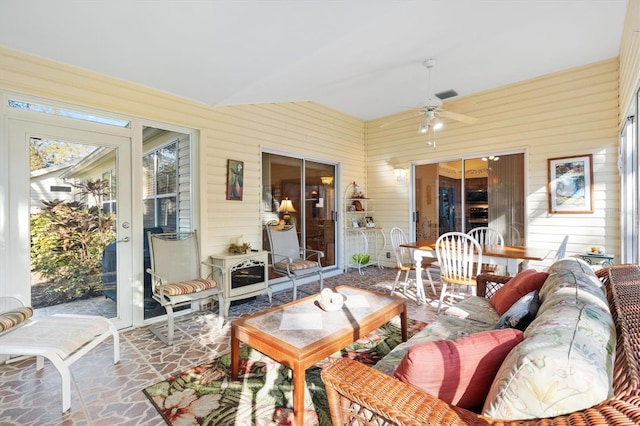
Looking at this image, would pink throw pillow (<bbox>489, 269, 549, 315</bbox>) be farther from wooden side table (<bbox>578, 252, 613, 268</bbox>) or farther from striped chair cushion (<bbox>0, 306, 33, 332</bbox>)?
striped chair cushion (<bbox>0, 306, 33, 332</bbox>)

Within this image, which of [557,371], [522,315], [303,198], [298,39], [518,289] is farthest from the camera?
[303,198]

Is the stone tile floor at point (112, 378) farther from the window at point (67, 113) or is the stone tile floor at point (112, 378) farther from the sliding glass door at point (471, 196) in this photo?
the sliding glass door at point (471, 196)

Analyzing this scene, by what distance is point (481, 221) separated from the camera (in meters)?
5.20

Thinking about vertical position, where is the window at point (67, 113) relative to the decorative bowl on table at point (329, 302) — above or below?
above

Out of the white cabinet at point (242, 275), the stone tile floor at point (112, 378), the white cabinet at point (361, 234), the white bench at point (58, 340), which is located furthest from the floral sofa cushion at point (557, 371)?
the white cabinet at point (361, 234)

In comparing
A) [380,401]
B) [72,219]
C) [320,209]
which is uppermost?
[320,209]

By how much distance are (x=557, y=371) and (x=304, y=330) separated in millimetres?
1500

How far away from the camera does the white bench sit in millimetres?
1932

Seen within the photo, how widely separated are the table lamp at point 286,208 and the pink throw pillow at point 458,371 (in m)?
4.10

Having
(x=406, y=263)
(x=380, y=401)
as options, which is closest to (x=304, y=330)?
(x=380, y=401)

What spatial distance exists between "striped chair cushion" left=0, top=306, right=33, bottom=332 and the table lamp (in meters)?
3.23

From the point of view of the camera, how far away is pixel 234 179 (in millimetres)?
4211

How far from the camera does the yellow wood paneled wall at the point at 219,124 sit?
2773 mm

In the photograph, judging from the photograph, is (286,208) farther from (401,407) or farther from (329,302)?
(401,407)
